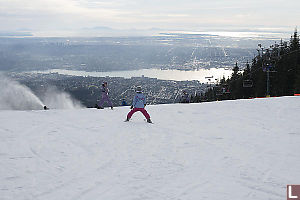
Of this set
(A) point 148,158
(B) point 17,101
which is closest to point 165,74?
(B) point 17,101

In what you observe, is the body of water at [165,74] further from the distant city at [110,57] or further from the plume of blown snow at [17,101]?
the plume of blown snow at [17,101]

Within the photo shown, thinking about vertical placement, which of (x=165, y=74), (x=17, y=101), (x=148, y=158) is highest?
(x=165, y=74)

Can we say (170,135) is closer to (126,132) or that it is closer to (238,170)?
(126,132)

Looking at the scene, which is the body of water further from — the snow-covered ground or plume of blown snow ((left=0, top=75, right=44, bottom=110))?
the snow-covered ground

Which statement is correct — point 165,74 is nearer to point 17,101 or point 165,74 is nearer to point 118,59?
point 118,59

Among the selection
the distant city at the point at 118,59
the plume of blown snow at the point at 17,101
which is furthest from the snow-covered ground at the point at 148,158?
the distant city at the point at 118,59

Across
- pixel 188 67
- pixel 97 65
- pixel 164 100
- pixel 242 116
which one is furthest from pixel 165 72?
pixel 242 116

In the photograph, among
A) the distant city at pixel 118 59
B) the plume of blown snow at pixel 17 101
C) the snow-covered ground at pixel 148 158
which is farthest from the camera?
the distant city at pixel 118 59

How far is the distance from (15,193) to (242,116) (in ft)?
33.8

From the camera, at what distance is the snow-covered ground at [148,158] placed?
16.1 ft

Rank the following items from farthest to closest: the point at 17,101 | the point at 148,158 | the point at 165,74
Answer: the point at 165,74 < the point at 17,101 < the point at 148,158

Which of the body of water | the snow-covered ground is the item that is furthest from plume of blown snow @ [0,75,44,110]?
the body of water

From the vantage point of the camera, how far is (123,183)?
17.1 ft

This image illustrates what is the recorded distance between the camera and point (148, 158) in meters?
6.70
